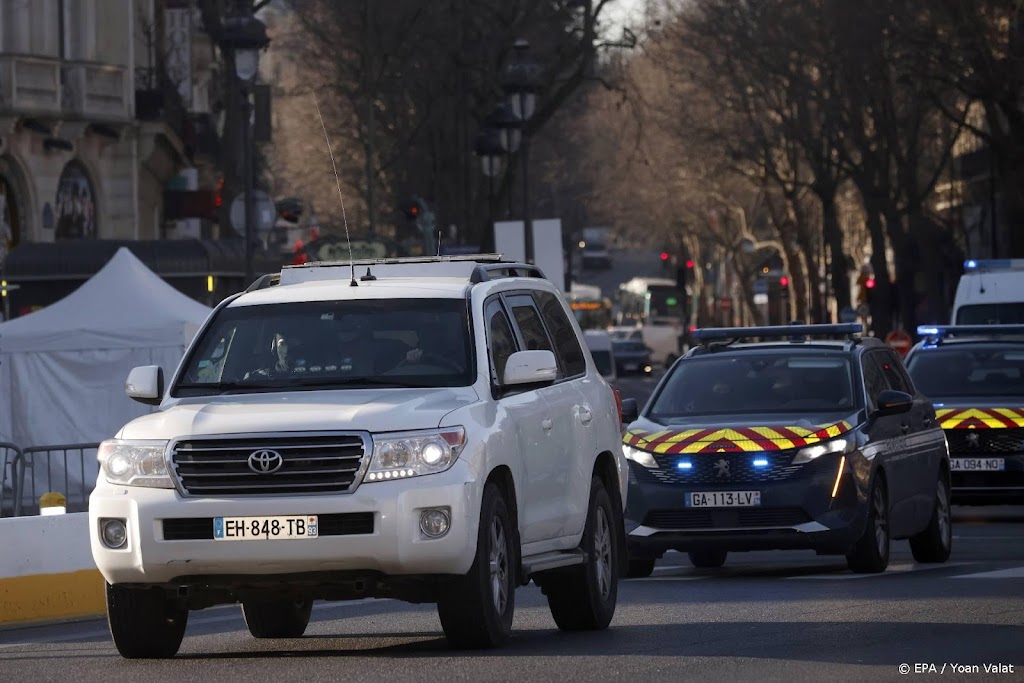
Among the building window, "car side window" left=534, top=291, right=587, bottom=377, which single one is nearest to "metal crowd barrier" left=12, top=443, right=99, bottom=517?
"car side window" left=534, top=291, right=587, bottom=377

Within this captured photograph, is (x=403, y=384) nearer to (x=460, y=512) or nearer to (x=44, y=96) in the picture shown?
(x=460, y=512)

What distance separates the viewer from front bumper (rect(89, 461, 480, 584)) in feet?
32.8

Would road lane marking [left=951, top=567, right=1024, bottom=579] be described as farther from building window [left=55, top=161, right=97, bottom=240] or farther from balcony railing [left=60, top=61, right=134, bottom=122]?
building window [left=55, top=161, right=97, bottom=240]

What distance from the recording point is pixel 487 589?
10.4m

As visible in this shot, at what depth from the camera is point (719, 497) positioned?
51.2 feet

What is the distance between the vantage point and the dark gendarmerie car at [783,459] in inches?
608

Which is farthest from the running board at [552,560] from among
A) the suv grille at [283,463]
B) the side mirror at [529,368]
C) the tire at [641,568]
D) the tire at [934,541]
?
the tire at [934,541]

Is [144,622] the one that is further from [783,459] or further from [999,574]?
[999,574]

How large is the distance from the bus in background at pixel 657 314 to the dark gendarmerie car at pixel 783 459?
184ft

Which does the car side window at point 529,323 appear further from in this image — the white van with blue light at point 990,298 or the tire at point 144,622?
the white van with blue light at point 990,298

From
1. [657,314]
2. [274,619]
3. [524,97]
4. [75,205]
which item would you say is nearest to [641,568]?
[274,619]

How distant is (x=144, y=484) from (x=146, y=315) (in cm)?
1748

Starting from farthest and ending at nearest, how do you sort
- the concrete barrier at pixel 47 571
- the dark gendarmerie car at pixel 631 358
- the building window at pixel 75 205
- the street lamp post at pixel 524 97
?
the dark gendarmerie car at pixel 631 358 < the building window at pixel 75 205 < the street lamp post at pixel 524 97 < the concrete barrier at pixel 47 571

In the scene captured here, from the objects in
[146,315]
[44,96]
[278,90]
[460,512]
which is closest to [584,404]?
[460,512]
